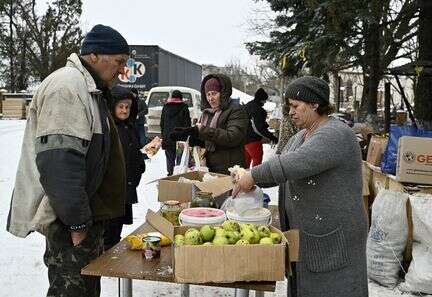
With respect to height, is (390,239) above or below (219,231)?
below

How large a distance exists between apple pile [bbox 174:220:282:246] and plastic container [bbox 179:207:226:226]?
8.0 inches

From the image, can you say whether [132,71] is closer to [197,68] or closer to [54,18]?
[197,68]

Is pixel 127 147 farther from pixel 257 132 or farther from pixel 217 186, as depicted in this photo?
pixel 257 132

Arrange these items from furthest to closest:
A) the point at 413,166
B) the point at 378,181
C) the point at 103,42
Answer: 1. the point at 378,181
2. the point at 413,166
3. the point at 103,42

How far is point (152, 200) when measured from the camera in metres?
7.48

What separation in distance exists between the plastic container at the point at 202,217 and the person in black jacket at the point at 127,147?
1.79 m

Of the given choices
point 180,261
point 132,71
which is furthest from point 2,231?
point 132,71

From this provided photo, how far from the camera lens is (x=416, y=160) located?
14.8 feet

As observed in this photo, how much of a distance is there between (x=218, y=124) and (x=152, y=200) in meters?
3.53

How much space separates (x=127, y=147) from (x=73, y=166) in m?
2.30

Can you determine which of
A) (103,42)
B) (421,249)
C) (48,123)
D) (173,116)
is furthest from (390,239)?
(173,116)

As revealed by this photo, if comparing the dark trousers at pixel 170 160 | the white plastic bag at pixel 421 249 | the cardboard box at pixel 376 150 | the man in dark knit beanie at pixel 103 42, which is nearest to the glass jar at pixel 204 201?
the man in dark knit beanie at pixel 103 42

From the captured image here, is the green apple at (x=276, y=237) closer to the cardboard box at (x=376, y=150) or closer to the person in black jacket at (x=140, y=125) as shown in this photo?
the person in black jacket at (x=140, y=125)

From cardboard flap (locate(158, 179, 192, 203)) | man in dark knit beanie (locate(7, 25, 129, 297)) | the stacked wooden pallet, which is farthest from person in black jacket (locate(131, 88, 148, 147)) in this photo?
the stacked wooden pallet
